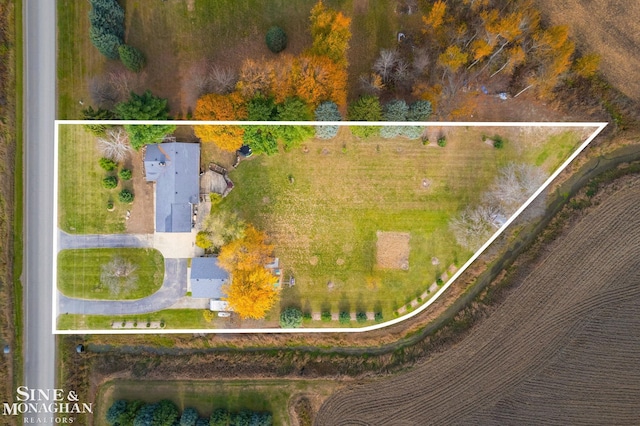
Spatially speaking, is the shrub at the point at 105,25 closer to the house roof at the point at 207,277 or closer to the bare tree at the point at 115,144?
the bare tree at the point at 115,144

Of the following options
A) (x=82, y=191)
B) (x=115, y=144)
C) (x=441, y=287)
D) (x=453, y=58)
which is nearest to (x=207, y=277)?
(x=82, y=191)

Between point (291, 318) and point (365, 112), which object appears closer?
point (365, 112)

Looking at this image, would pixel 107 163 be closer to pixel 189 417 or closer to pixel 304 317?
pixel 304 317

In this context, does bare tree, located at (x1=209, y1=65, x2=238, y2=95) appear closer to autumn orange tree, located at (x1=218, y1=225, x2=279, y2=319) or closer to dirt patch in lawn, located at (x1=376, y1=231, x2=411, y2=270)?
autumn orange tree, located at (x1=218, y1=225, x2=279, y2=319)

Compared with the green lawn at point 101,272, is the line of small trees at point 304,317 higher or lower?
lower

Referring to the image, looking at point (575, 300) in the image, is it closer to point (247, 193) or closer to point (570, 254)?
point (570, 254)

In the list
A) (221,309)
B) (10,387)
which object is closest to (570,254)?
(221,309)

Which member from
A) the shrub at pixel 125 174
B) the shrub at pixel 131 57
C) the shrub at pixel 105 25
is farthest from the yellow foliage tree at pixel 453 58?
the shrub at pixel 125 174
